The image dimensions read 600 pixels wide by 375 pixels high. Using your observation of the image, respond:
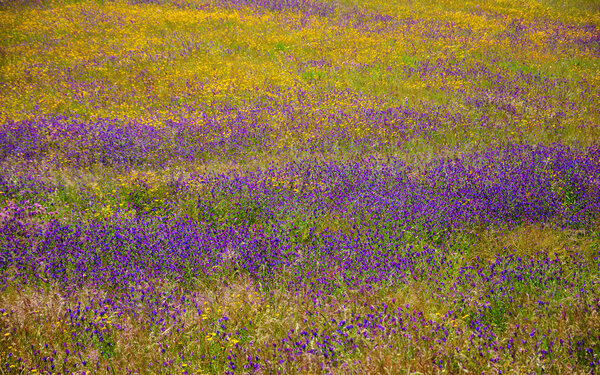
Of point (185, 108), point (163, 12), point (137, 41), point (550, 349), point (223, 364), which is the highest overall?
point (163, 12)

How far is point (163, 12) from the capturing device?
51.6 feet

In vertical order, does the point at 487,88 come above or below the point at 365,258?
above

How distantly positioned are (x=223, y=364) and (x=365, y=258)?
1747mm

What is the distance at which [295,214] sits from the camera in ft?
15.0

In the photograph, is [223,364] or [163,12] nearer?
[223,364]

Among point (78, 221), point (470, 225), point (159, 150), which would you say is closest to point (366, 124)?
point (470, 225)

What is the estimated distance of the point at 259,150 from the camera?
671 centimetres

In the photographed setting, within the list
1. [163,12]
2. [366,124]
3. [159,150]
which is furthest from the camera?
[163,12]

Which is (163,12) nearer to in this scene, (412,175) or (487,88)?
(487,88)

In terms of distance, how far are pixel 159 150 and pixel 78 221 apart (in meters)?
2.47

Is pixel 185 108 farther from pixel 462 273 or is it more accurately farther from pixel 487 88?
pixel 487 88

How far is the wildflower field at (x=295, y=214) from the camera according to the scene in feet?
8.86

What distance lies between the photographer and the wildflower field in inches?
106

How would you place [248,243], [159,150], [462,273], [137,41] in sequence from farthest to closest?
[137,41] < [159,150] < [248,243] < [462,273]
